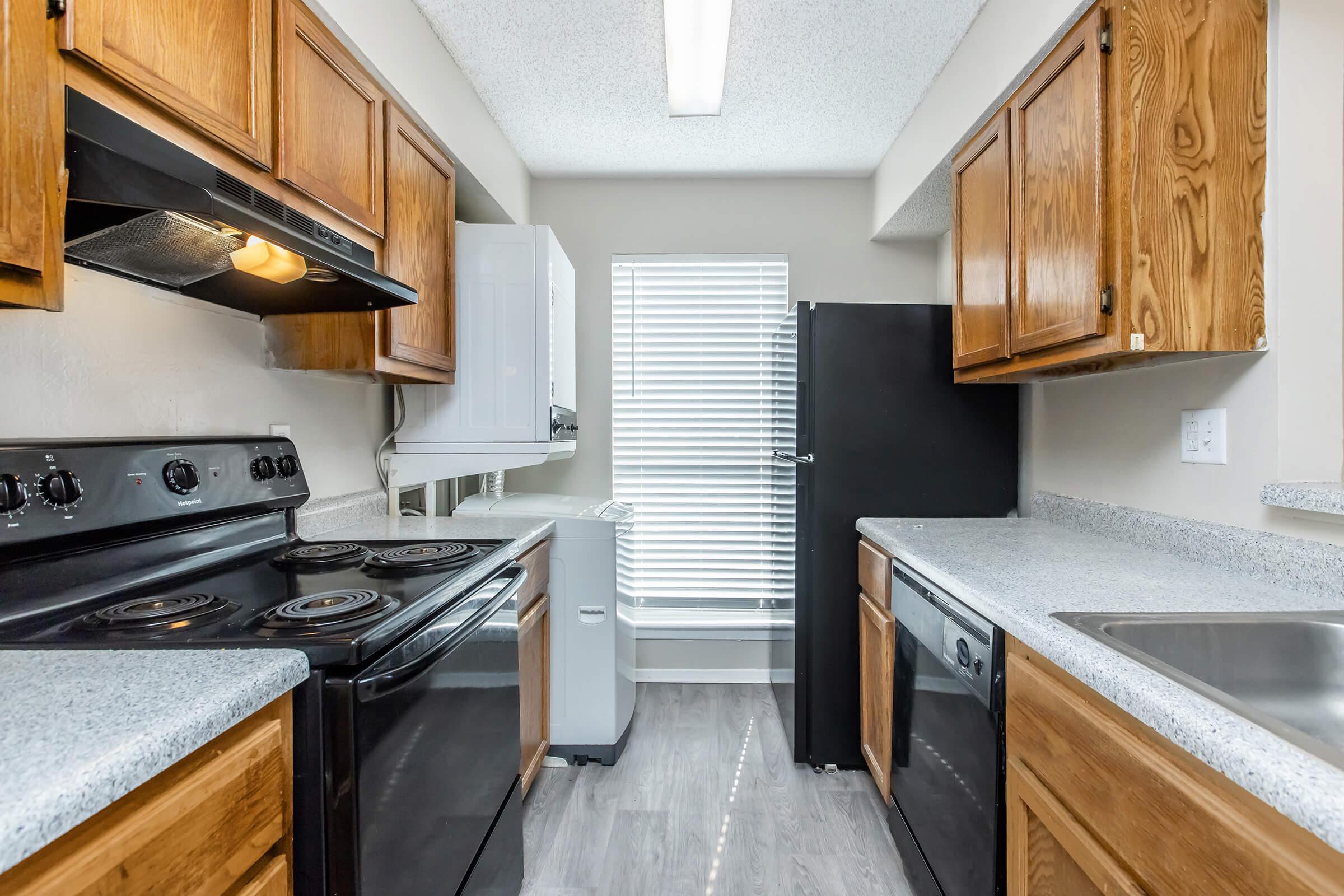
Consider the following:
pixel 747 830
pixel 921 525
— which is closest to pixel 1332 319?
pixel 921 525

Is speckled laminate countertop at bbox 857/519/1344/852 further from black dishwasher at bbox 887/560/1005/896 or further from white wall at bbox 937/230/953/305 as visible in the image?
white wall at bbox 937/230/953/305

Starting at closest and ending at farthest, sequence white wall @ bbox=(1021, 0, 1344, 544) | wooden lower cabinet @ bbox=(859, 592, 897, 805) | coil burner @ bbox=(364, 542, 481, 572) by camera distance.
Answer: white wall @ bbox=(1021, 0, 1344, 544) < coil burner @ bbox=(364, 542, 481, 572) < wooden lower cabinet @ bbox=(859, 592, 897, 805)

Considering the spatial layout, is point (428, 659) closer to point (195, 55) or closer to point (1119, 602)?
point (195, 55)

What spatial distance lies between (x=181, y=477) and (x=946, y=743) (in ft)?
5.57

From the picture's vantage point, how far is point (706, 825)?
1.99m

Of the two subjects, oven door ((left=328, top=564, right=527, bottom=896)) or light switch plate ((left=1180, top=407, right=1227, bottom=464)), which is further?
light switch plate ((left=1180, top=407, right=1227, bottom=464))

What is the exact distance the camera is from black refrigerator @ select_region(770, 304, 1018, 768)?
2.18 metres

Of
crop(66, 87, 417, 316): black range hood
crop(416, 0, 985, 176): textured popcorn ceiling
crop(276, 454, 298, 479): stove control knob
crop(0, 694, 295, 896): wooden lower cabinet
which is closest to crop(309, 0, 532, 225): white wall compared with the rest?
crop(416, 0, 985, 176): textured popcorn ceiling

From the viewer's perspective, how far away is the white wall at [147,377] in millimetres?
1133

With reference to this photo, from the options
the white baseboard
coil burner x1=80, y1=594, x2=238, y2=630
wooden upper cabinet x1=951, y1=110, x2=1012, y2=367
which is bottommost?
the white baseboard

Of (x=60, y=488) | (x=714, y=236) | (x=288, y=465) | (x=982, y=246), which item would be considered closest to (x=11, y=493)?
(x=60, y=488)

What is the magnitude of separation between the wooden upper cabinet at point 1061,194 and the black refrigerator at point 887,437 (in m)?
0.52

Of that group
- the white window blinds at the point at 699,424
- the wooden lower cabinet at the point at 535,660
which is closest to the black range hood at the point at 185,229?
the wooden lower cabinet at the point at 535,660

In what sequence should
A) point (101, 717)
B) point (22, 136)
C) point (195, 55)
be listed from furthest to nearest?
point (195, 55) → point (22, 136) → point (101, 717)
